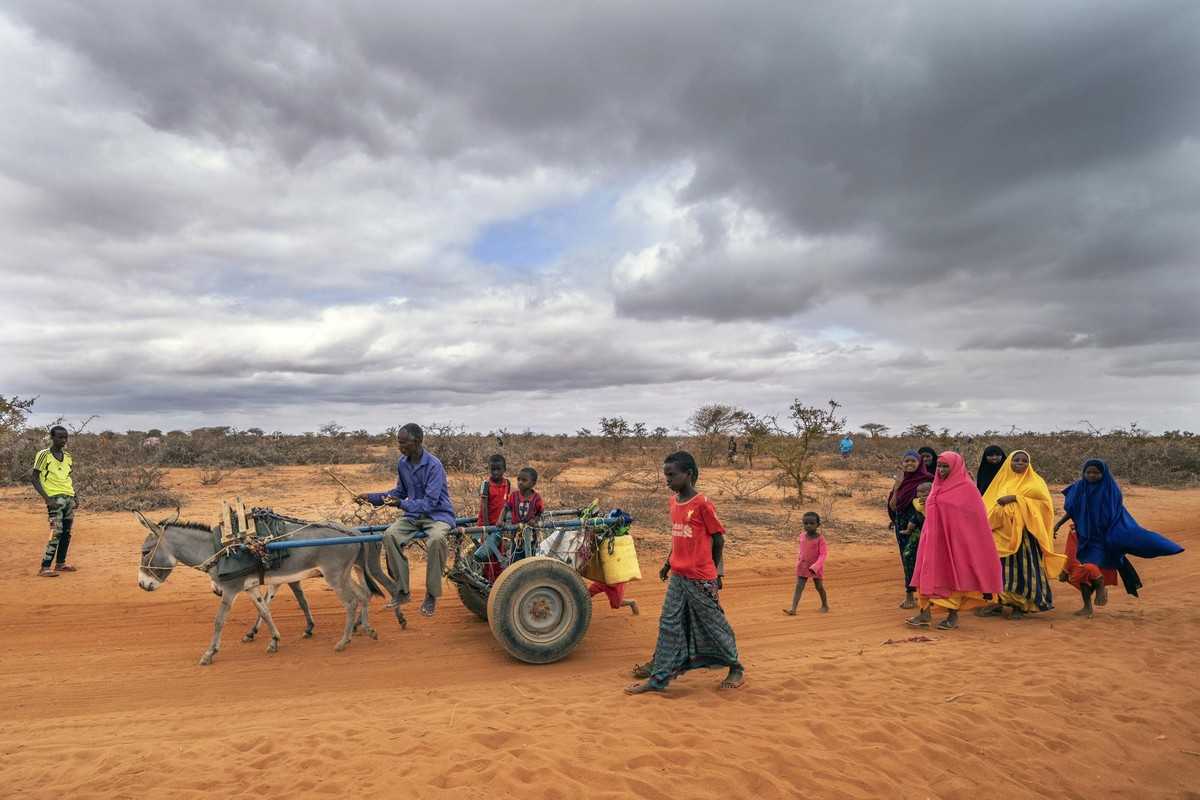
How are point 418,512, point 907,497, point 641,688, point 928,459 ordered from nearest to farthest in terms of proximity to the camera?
point 641,688 → point 418,512 → point 907,497 → point 928,459

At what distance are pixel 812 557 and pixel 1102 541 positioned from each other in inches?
143

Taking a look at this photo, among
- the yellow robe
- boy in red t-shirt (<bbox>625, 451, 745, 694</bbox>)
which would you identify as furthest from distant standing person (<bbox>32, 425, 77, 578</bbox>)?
the yellow robe

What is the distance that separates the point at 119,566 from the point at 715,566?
979cm

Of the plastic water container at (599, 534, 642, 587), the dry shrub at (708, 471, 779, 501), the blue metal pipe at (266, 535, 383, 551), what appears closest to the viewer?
the blue metal pipe at (266, 535, 383, 551)

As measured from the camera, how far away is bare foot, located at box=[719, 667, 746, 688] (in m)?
5.79

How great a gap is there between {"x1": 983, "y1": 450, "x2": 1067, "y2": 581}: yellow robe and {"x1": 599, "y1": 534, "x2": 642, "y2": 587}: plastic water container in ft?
15.3

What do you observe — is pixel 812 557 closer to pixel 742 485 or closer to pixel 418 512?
pixel 418 512

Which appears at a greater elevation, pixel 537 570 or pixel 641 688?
pixel 537 570

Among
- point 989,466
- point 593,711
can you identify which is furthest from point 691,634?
point 989,466

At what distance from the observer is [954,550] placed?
798cm

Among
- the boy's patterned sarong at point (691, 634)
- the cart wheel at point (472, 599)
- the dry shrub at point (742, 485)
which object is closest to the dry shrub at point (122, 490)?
the cart wheel at point (472, 599)

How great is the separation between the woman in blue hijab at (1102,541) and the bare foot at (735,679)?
5.16m

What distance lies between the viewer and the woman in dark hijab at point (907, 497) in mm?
9070

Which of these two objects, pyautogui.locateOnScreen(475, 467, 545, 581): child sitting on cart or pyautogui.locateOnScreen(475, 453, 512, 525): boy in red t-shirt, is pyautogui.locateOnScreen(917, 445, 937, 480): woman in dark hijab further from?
pyautogui.locateOnScreen(475, 453, 512, 525): boy in red t-shirt
